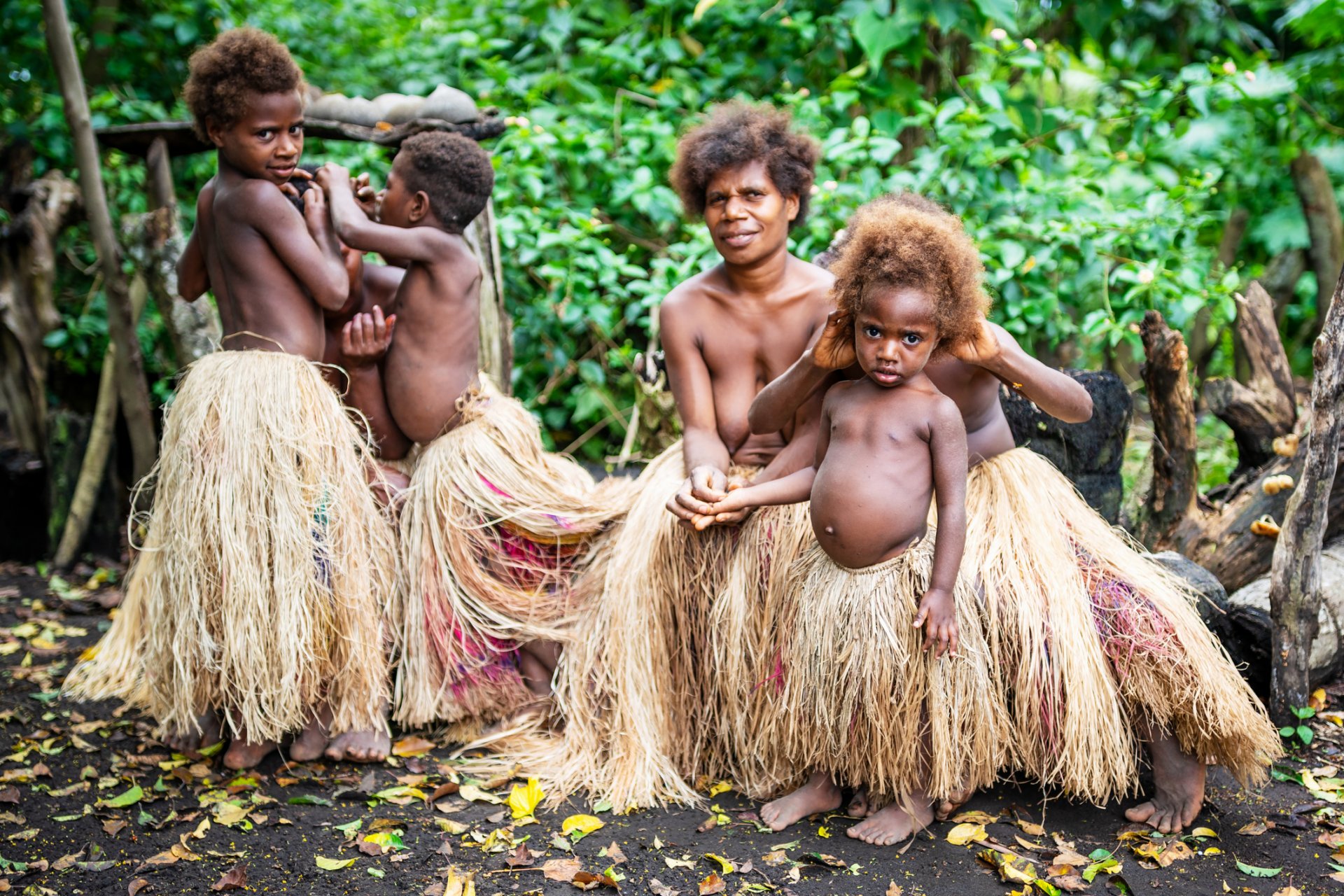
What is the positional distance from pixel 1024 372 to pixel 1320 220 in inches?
145

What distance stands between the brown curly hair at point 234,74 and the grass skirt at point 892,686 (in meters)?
1.79

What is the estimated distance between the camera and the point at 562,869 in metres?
2.10

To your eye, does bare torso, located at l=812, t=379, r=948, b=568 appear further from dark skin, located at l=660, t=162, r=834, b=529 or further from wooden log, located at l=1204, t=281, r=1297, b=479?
wooden log, located at l=1204, t=281, r=1297, b=479

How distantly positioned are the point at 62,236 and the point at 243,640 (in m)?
3.20

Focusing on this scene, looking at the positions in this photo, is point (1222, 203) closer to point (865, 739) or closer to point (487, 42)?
point (487, 42)

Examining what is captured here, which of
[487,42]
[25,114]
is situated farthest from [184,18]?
[487,42]

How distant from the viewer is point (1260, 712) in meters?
2.25

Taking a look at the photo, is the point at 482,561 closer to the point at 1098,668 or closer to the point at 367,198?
the point at 367,198

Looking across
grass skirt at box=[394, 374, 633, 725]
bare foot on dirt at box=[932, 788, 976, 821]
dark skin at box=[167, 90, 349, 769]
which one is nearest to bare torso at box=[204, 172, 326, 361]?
dark skin at box=[167, 90, 349, 769]

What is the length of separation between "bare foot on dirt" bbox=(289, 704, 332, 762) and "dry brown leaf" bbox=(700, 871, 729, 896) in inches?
43.3

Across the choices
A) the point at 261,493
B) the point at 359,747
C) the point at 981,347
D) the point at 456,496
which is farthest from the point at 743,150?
the point at 359,747

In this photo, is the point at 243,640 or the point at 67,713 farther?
the point at 67,713

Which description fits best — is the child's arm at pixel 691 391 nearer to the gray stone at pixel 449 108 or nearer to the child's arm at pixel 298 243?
the child's arm at pixel 298 243

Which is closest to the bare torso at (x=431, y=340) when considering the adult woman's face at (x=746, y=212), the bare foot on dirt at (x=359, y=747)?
the adult woman's face at (x=746, y=212)
